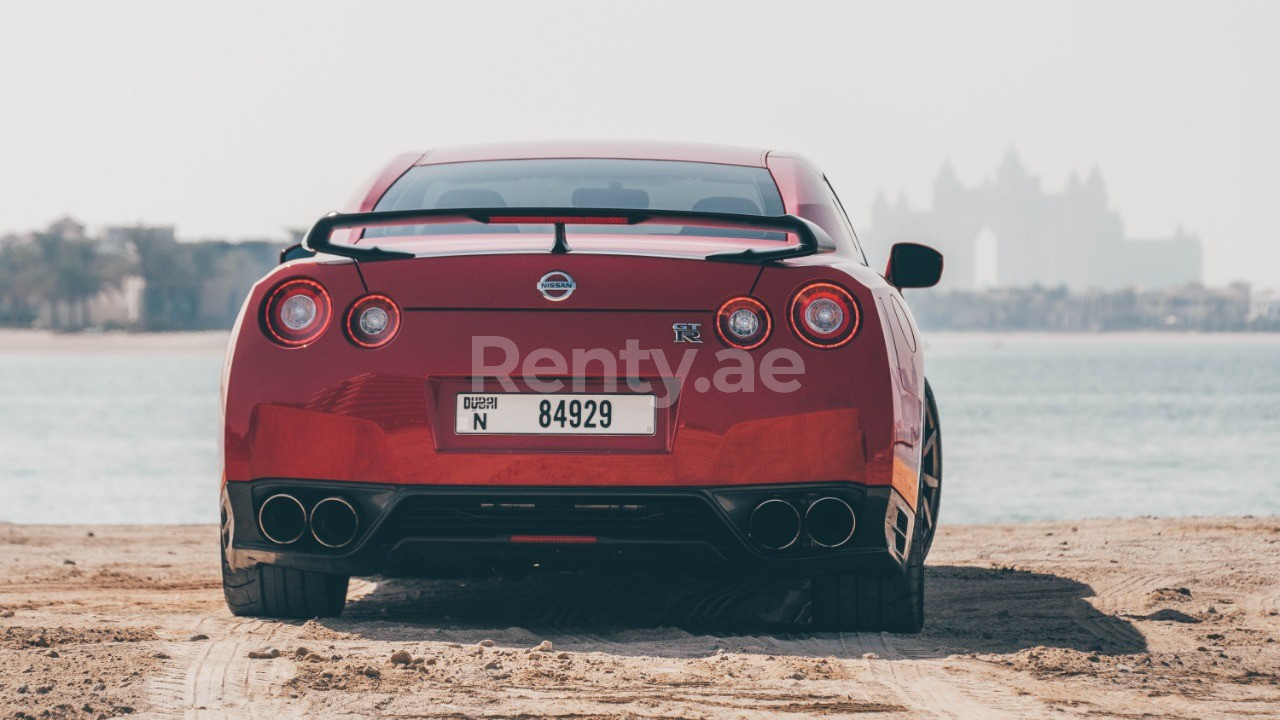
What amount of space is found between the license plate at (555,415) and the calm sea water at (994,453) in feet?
41.0

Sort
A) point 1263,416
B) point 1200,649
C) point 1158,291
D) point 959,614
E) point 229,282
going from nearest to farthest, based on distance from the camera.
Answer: point 1200,649, point 959,614, point 1263,416, point 229,282, point 1158,291

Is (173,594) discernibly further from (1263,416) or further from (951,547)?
(1263,416)

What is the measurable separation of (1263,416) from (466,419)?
146 feet

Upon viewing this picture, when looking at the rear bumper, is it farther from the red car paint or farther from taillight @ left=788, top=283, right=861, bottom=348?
taillight @ left=788, top=283, right=861, bottom=348

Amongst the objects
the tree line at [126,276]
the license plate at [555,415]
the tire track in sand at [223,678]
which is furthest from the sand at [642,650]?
the tree line at [126,276]

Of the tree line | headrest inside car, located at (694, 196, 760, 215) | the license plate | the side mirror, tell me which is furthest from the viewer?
the tree line

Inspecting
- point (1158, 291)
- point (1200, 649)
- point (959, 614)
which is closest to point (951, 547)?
point (959, 614)

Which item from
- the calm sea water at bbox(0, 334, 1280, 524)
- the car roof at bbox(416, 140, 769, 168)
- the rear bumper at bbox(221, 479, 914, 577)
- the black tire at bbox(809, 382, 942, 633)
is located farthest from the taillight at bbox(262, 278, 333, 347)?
the calm sea water at bbox(0, 334, 1280, 524)

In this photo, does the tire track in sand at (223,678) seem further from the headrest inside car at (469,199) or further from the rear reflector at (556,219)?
the headrest inside car at (469,199)

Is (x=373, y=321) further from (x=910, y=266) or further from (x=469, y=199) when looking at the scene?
(x=910, y=266)

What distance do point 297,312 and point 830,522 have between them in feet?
4.65

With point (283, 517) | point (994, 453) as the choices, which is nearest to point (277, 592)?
point (283, 517)

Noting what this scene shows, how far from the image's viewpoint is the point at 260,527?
13.1ft

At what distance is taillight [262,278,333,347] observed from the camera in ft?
12.8
